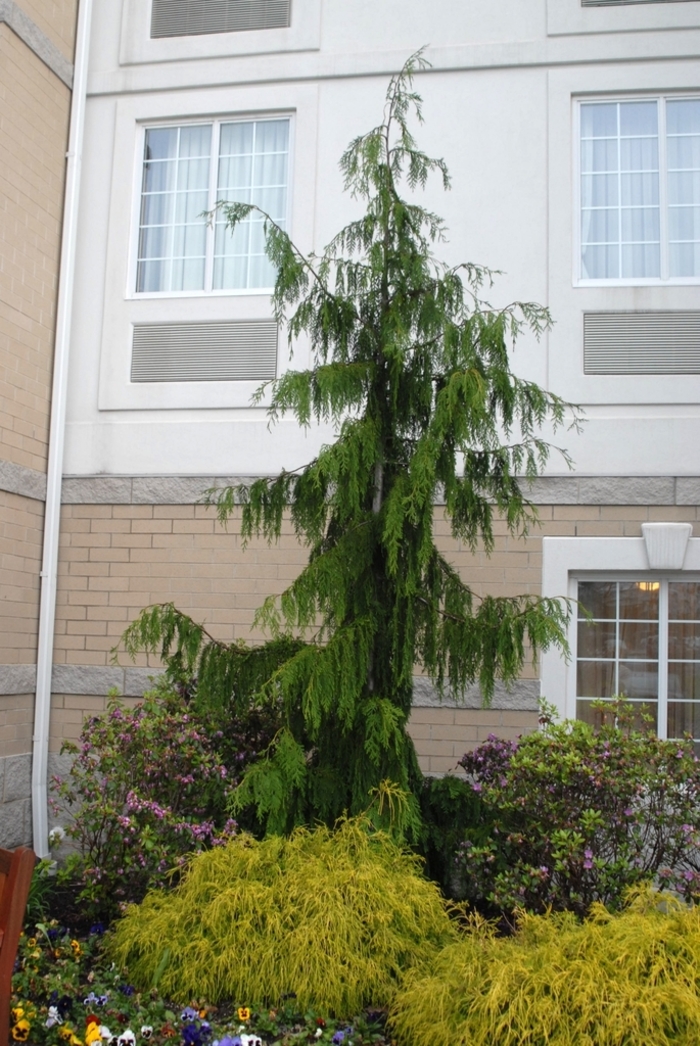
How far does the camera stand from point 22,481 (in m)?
8.33

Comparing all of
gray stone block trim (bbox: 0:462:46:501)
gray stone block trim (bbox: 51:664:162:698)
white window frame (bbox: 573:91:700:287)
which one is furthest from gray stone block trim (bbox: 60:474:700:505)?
white window frame (bbox: 573:91:700:287)

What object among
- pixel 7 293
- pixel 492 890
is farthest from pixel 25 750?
pixel 492 890

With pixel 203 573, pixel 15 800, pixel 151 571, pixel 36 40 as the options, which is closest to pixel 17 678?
pixel 15 800

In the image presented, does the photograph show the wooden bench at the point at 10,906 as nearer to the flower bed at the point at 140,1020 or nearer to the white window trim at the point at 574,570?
the flower bed at the point at 140,1020

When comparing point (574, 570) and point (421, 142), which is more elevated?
point (421, 142)

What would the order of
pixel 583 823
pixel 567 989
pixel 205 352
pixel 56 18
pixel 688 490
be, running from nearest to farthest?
pixel 567 989 → pixel 583 823 → pixel 688 490 → pixel 205 352 → pixel 56 18

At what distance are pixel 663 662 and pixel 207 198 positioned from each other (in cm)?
554

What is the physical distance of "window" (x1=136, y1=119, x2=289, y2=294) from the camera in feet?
29.6

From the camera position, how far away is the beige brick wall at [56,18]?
8555 mm

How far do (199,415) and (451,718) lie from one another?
3.26 m

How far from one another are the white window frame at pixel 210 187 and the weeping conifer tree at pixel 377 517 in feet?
9.07

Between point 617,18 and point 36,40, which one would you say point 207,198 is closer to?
point 36,40

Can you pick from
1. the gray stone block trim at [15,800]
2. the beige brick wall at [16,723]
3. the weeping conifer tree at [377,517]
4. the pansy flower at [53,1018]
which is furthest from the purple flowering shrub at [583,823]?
the beige brick wall at [16,723]

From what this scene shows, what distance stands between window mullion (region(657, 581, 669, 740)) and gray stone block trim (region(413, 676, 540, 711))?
3.09 ft
